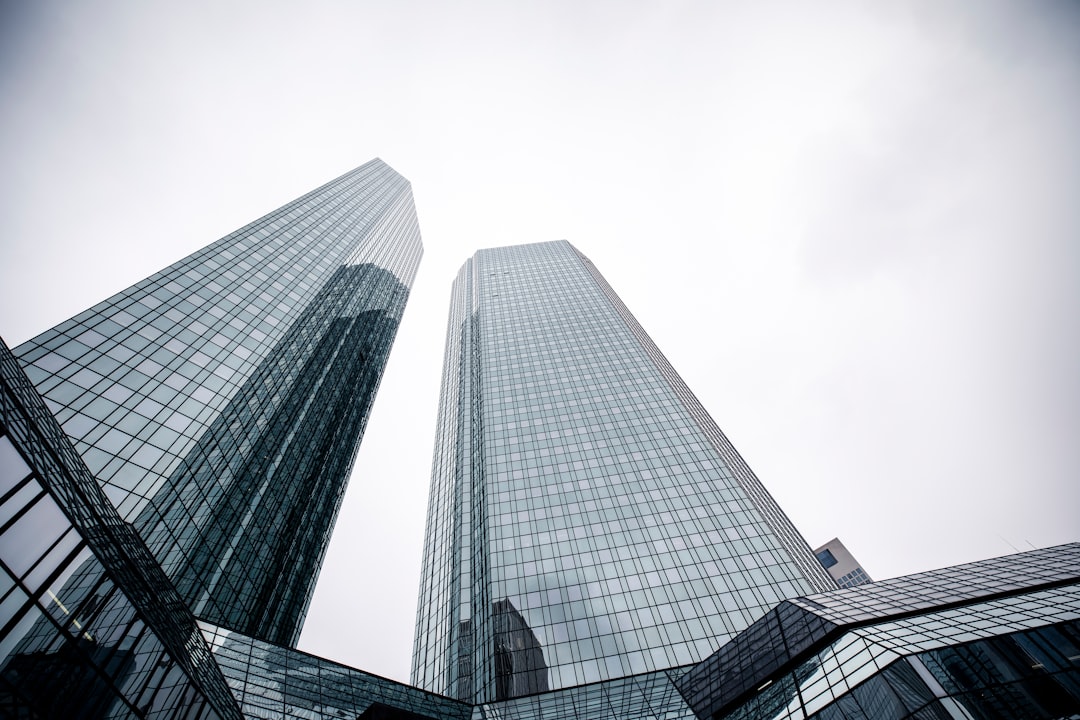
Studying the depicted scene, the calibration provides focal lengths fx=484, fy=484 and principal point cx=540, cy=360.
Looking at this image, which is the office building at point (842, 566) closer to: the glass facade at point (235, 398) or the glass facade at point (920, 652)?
the glass facade at point (920, 652)

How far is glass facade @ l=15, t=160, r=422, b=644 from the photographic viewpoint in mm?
32844

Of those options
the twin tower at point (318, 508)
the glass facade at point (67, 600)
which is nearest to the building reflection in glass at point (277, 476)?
the twin tower at point (318, 508)

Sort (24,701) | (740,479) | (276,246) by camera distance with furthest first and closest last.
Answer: (740,479)
(276,246)
(24,701)

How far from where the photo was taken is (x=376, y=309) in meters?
92.1

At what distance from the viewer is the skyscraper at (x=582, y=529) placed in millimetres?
47594

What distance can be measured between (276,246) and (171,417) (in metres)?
33.1

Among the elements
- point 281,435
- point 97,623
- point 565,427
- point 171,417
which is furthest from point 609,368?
point 97,623

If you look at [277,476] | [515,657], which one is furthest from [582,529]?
[277,476]

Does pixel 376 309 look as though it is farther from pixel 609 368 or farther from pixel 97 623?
pixel 97 623

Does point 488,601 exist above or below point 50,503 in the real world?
above

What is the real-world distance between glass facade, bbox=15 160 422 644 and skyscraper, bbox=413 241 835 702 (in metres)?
21.8

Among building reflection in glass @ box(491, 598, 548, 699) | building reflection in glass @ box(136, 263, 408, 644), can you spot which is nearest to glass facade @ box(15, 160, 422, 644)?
building reflection in glass @ box(136, 263, 408, 644)

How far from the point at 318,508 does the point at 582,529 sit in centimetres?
4066

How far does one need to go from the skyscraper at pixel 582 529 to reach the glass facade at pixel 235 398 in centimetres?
2177
